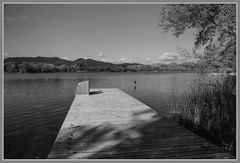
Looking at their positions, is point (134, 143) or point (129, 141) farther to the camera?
point (129, 141)

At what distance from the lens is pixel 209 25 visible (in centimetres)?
880

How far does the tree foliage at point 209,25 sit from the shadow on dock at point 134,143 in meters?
4.15

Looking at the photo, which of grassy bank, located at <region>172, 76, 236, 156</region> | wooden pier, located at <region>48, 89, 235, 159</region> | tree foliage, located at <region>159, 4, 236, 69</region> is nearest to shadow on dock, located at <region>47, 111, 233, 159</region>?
wooden pier, located at <region>48, 89, 235, 159</region>

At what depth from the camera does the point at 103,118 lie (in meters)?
6.82

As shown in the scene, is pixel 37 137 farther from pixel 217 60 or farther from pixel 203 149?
pixel 217 60

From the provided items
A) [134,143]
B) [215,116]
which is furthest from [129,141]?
[215,116]

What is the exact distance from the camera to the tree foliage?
7.31 metres

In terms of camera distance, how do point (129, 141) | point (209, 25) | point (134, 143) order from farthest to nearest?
point (209, 25) < point (129, 141) < point (134, 143)

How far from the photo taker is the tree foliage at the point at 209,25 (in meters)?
7.31

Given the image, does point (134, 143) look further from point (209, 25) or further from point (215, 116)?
point (209, 25)

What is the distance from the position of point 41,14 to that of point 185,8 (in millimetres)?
6993

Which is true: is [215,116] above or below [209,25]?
below

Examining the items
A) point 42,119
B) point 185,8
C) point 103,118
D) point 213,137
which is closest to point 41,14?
point 42,119

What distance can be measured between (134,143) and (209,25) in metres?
7.20
